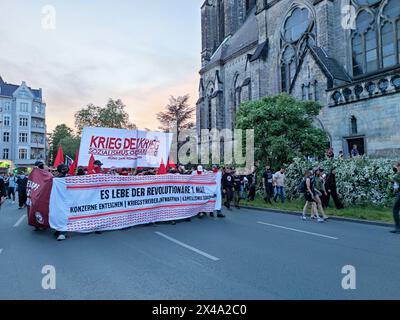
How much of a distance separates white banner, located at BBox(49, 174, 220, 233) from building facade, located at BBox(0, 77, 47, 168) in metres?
61.5

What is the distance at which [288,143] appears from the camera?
17.6 m

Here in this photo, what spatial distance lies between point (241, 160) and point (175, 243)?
13.0 meters

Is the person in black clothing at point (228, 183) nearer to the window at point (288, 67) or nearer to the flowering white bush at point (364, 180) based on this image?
the flowering white bush at point (364, 180)

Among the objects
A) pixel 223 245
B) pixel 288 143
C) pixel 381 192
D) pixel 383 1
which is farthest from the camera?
pixel 383 1

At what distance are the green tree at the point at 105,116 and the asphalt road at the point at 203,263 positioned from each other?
6439 centimetres

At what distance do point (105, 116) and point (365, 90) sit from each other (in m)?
60.4

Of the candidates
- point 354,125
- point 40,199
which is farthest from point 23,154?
point 40,199

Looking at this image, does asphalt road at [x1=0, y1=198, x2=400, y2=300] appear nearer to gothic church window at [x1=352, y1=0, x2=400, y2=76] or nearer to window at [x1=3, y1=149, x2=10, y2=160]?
gothic church window at [x1=352, y1=0, x2=400, y2=76]

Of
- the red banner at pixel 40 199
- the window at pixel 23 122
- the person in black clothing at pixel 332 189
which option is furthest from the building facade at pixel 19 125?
the person in black clothing at pixel 332 189

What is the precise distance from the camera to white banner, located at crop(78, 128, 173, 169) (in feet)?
32.0

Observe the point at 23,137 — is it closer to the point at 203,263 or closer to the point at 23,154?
the point at 23,154

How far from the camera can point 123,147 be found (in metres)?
10.7
